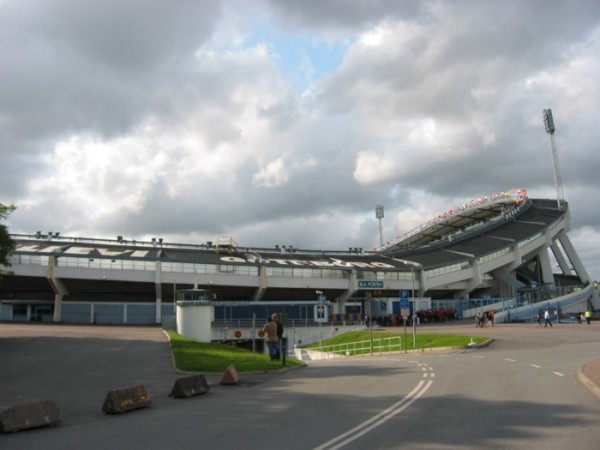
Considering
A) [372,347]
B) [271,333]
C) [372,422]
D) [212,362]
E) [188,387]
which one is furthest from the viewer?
[372,347]

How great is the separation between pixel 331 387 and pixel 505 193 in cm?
8552

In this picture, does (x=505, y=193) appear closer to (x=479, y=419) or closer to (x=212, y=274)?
(x=212, y=274)

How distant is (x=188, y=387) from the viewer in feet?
40.3

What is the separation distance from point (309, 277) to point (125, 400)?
55.3 m

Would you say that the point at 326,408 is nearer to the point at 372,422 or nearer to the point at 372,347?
the point at 372,422

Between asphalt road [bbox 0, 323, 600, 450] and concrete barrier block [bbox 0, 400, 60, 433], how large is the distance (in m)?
0.15

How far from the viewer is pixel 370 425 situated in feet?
27.2

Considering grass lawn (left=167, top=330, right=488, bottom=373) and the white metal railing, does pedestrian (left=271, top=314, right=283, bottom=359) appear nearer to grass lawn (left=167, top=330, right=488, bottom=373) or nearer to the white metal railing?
grass lawn (left=167, top=330, right=488, bottom=373)

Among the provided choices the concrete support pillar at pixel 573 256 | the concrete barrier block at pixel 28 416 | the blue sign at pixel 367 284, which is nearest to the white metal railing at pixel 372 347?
the concrete barrier block at pixel 28 416

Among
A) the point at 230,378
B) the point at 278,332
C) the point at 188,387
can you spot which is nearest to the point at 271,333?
the point at 278,332

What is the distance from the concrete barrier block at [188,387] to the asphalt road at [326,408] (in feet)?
0.76

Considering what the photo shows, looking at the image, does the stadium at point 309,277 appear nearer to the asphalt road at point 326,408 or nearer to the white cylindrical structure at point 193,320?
the white cylindrical structure at point 193,320

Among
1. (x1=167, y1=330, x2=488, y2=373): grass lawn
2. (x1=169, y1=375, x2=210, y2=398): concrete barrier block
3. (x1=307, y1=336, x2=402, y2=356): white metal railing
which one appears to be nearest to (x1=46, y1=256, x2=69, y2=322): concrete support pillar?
(x1=307, y1=336, x2=402, y2=356): white metal railing

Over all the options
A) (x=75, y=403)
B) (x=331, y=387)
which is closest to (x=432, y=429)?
(x=331, y=387)
